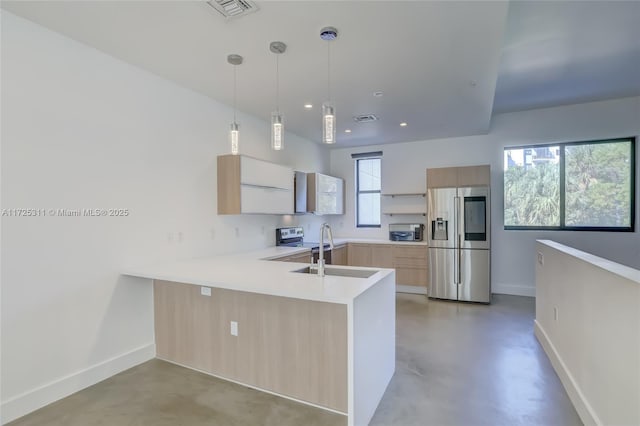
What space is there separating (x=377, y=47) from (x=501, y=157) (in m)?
3.90

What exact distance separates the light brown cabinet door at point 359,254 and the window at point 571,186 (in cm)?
236

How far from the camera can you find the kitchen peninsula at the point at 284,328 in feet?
6.78

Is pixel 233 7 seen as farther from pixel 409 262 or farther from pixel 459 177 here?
pixel 409 262

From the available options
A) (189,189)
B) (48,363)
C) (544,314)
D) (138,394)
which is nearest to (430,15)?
(189,189)

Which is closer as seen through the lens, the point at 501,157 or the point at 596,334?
the point at 596,334

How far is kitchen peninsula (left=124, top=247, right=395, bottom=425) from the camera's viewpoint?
6.78ft

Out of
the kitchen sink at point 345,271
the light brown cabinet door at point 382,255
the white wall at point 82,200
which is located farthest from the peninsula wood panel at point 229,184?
the light brown cabinet door at point 382,255

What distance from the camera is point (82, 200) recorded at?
8.41 ft

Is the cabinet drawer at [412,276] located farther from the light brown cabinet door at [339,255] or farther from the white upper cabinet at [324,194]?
the white upper cabinet at [324,194]

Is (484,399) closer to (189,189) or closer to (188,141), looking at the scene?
(189,189)

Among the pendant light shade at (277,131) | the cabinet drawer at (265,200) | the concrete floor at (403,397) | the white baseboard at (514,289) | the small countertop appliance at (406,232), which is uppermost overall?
the pendant light shade at (277,131)

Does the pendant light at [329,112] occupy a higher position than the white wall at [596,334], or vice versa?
the pendant light at [329,112]

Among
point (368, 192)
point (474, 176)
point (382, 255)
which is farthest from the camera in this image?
point (368, 192)

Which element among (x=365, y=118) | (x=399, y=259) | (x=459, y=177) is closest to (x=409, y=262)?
(x=399, y=259)
